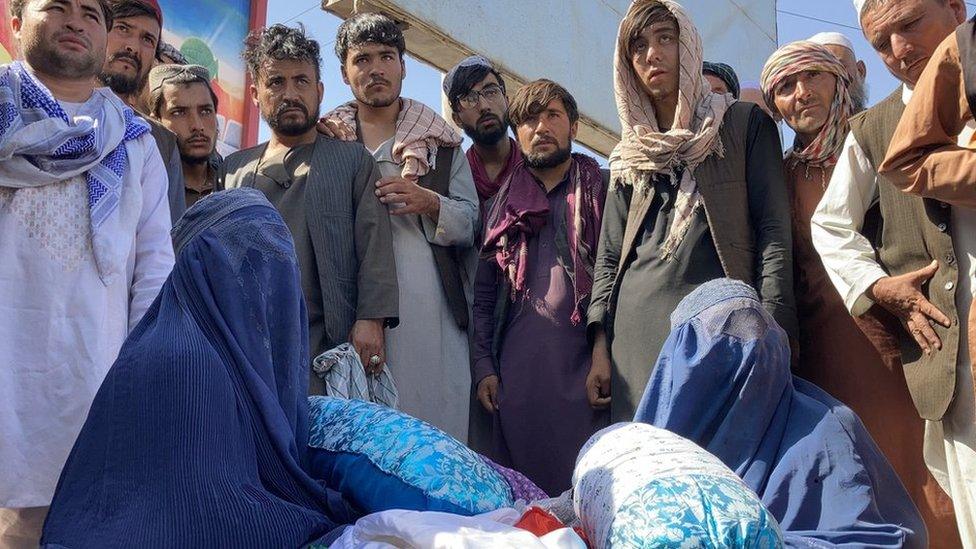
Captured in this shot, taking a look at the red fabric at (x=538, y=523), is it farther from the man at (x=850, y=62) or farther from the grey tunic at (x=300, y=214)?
the man at (x=850, y=62)

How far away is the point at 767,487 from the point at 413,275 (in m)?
1.95

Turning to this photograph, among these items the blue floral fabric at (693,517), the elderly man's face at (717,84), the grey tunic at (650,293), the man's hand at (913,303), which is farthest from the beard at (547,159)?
the blue floral fabric at (693,517)

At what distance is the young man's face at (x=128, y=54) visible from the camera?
4219mm

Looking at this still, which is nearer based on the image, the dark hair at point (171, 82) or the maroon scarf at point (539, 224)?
the maroon scarf at point (539, 224)

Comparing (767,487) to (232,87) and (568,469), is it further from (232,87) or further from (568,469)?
(232,87)

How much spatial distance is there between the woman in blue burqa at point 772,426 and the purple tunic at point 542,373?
3.32 feet

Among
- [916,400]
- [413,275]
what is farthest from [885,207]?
[413,275]

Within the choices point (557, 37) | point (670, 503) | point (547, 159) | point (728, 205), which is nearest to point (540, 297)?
point (547, 159)

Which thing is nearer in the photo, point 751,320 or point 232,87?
point 751,320

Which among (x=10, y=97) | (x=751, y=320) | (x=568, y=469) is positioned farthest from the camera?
(x=568, y=469)

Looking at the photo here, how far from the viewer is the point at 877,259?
10.8 ft

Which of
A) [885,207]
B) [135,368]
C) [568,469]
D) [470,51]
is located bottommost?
[568,469]

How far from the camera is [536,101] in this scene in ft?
13.6

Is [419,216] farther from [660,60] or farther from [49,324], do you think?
[49,324]
